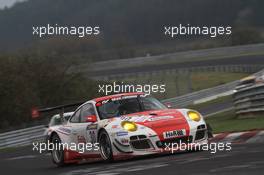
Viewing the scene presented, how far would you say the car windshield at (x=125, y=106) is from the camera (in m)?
12.8

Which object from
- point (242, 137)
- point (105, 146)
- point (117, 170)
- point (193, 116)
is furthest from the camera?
point (242, 137)

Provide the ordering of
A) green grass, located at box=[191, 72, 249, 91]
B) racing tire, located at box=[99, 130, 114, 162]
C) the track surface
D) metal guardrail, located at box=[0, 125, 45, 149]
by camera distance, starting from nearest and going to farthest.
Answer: the track surface < racing tire, located at box=[99, 130, 114, 162] < metal guardrail, located at box=[0, 125, 45, 149] < green grass, located at box=[191, 72, 249, 91]

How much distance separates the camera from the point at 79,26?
46.5 metres

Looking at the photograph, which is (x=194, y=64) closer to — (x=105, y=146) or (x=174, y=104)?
(x=174, y=104)

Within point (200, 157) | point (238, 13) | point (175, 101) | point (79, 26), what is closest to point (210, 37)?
point (238, 13)

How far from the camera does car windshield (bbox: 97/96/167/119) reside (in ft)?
41.9

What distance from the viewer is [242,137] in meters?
14.3

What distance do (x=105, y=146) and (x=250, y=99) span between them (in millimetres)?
8120

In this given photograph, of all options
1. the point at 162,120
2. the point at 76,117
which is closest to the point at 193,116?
the point at 162,120

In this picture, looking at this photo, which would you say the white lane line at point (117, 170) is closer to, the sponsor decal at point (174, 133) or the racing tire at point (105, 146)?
the racing tire at point (105, 146)

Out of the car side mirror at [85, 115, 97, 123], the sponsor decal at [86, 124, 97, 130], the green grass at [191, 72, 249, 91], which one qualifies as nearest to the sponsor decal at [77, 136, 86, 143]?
the sponsor decal at [86, 124, 97, 130]

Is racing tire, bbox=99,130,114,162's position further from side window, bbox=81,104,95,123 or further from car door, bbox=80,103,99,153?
side window, bbox=81,104,95,123

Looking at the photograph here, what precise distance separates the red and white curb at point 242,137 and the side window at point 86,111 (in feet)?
9.26

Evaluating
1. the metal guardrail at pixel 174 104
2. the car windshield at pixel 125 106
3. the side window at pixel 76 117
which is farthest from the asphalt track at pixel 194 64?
the car windshield at pixel 125 106
